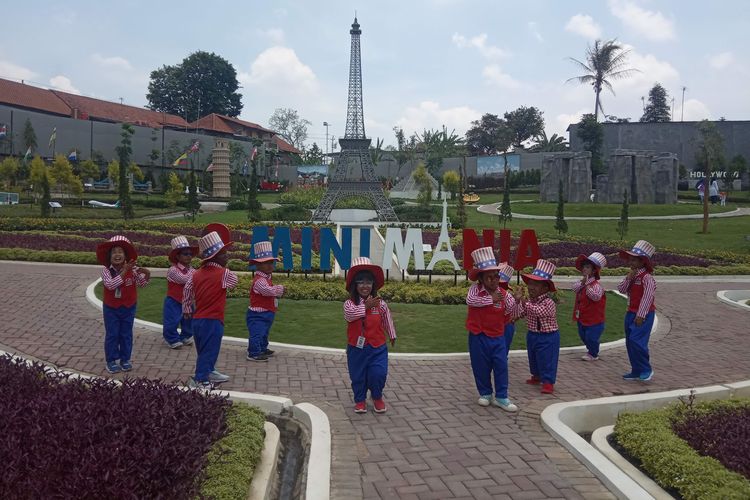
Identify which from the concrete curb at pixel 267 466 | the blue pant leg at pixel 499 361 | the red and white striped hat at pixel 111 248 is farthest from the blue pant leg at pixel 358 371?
the red and white striped hat at pixel 111 248

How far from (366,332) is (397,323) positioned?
4.57 metres

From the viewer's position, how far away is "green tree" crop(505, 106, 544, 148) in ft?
272

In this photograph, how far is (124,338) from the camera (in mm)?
7750

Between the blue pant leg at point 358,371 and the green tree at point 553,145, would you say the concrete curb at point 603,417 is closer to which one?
the blue pant leg at point 358,371

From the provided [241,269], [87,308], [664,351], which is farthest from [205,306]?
[241,269]

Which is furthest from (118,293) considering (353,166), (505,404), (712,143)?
(712,143)

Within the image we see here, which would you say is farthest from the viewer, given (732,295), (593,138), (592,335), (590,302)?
(593,138)

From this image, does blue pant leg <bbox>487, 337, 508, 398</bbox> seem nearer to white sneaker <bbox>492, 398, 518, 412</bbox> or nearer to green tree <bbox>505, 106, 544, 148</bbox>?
white sneaker <bbox>492, 398, 518, 412</bbox>

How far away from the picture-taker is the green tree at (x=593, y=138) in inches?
2247

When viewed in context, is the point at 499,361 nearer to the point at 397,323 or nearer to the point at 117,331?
the point at 397,323

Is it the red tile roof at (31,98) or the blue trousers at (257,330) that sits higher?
the red tile roof at (31,98)

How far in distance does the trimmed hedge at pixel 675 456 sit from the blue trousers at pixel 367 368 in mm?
2349

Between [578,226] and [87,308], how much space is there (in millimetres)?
26845

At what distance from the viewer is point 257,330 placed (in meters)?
8.45
